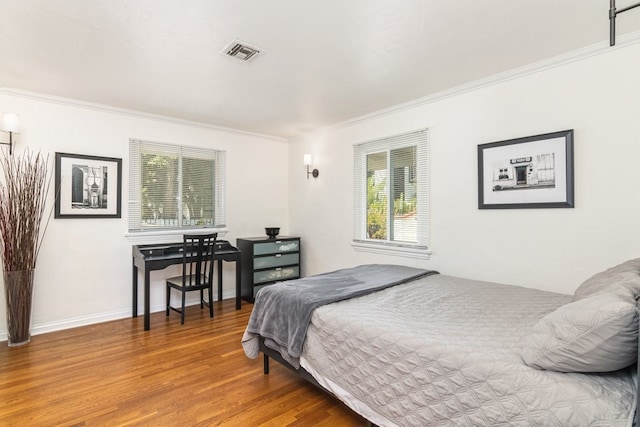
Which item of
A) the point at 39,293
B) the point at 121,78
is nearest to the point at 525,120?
the point at 121,78

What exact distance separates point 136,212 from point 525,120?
4.21m

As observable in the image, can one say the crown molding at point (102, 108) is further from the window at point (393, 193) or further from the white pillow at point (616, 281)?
the white pillow at point (616, 281)

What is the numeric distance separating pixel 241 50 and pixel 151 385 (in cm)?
252

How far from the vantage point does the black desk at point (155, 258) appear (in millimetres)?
3463

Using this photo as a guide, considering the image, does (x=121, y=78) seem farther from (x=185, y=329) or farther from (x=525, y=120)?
(x=525, y=120)

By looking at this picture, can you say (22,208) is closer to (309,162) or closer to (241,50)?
(241,50)

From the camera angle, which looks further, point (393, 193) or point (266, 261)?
point (266, 261)

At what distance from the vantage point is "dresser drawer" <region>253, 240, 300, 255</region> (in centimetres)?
442

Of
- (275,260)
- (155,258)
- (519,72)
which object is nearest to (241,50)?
(519,72)

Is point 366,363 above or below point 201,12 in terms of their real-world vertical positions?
below

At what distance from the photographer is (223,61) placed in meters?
2.57

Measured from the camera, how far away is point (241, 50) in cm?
239

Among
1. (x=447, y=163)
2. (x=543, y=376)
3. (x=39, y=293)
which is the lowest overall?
(x=39, y=293)

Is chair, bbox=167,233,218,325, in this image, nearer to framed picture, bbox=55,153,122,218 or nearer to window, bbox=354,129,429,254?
framed picture, bbox=55,153,122,218
